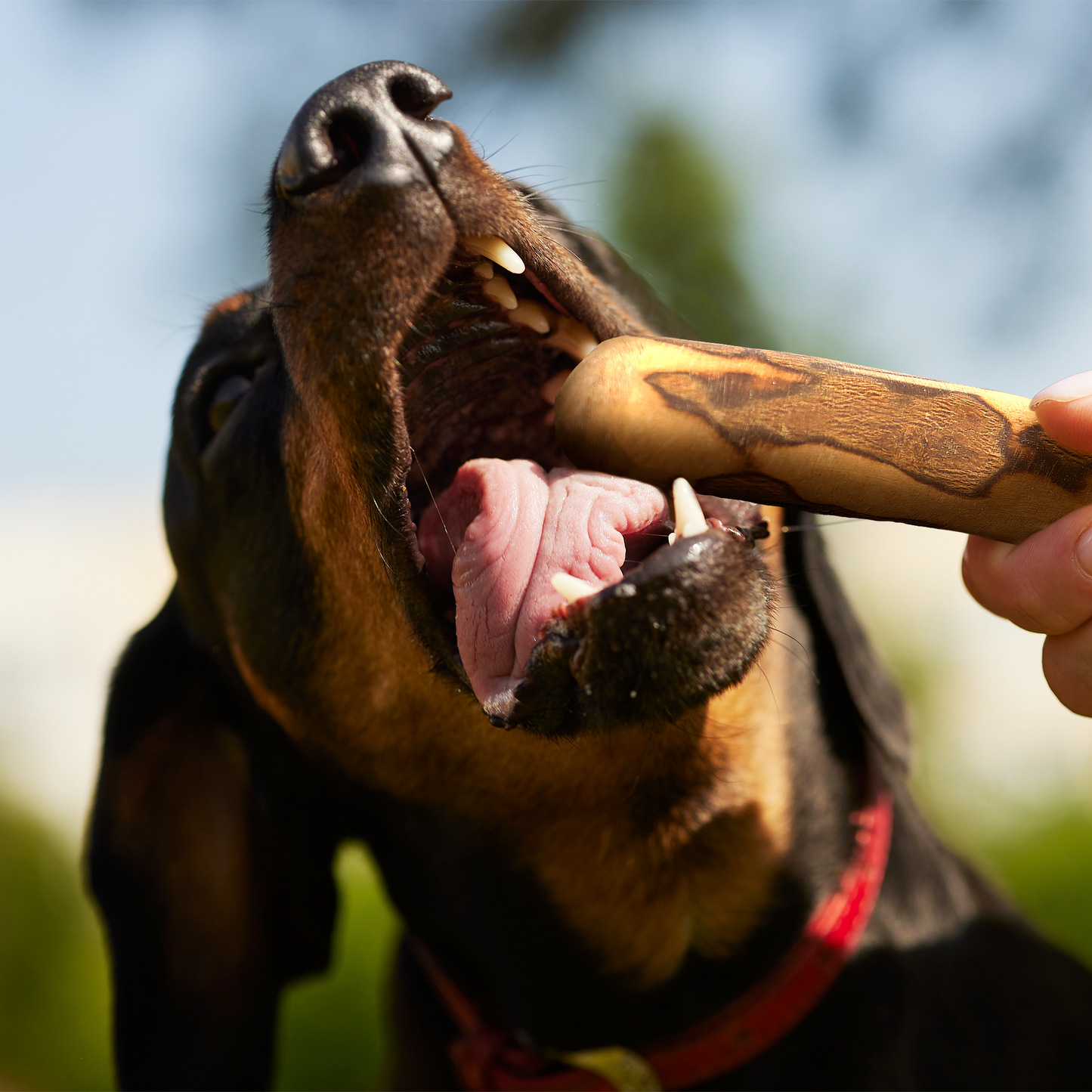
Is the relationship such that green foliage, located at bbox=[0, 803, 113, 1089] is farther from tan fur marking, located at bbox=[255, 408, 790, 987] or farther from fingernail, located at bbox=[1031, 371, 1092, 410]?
fingernail, located at bbox=[1031, 371, 1092, 410]

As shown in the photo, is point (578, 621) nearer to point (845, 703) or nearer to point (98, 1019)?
point (845, 703)

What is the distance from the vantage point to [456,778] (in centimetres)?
187

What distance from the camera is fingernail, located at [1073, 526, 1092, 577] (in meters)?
1.29

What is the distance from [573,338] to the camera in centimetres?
176

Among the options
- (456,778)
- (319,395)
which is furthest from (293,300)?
(456,778)

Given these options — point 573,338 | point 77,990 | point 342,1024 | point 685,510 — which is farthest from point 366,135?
point 77,990

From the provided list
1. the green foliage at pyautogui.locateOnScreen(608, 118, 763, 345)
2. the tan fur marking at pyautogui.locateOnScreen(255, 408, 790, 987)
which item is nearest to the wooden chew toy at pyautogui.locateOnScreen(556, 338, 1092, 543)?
the tan fur marking at pyautogui.locateOnScreen(255, 408, 790, 987)

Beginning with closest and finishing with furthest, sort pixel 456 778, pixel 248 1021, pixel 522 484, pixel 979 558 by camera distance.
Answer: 1. pixel 979 558
2. pixel 522 484
3. pixel 456 778
4. pixel 248 1021

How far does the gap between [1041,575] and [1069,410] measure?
0.80ft

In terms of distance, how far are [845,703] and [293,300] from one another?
1.48 meters

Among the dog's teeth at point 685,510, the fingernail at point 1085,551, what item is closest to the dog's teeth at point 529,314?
the dog's teeth at point 685,510

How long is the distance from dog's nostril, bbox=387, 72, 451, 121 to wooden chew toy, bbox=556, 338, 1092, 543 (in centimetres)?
46

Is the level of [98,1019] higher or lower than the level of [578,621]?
lower

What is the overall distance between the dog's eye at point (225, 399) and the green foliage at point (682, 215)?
7.24m
